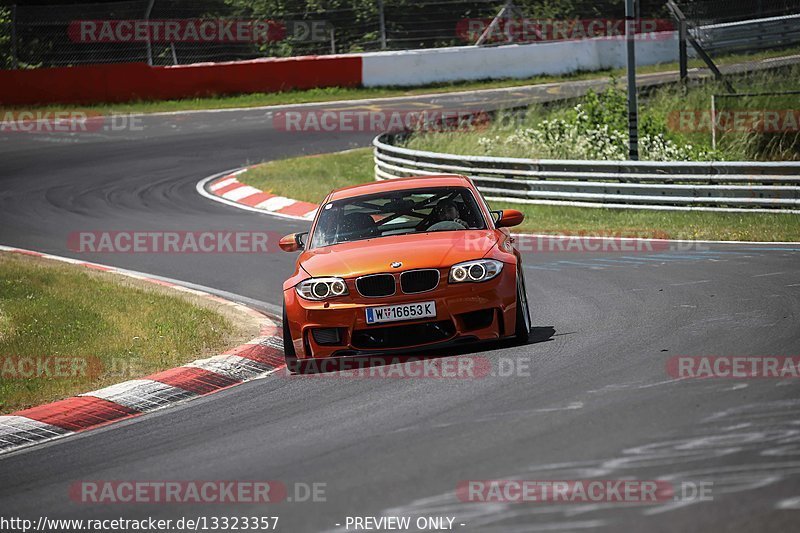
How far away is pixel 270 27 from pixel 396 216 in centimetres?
2704

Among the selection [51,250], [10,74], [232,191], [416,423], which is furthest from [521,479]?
[10,74]

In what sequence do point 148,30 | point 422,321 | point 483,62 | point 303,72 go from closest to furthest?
point 422,321 → point 148,30 → point 303,72 → point 483,62

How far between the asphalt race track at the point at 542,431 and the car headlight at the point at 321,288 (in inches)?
25.9

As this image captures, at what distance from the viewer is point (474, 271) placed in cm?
880

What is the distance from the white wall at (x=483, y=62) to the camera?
35812 millimetres

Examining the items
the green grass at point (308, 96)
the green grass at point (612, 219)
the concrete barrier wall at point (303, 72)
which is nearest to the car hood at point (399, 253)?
the green grass at point (612, 219)

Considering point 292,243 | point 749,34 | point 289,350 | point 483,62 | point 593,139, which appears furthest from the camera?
point 483,62

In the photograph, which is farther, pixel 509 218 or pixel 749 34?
pixel 749 34

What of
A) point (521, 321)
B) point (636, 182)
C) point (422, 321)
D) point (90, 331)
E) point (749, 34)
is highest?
point (749, 34)

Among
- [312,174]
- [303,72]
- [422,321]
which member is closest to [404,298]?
[422,321]

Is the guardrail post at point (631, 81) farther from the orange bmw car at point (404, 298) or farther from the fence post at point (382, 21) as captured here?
the fence post at point (382, 21)

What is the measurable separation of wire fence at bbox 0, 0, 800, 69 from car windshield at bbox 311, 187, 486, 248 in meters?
21.6

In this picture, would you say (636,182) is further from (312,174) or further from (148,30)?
(148,30)

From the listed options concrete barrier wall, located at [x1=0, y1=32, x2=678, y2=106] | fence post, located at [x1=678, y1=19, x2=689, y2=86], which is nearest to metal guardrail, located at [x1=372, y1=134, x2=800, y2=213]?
fence post, located at [x1=678, y1=19, x2=689, y2=86]
